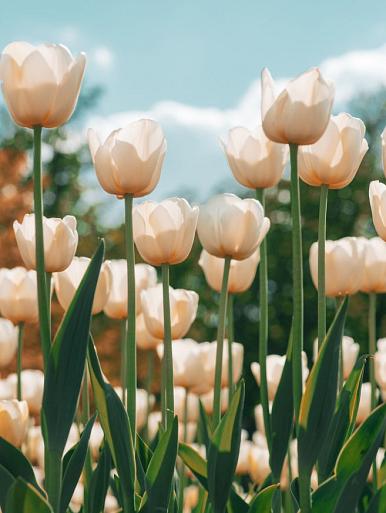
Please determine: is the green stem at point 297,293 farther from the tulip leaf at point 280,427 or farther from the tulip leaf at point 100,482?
the tulip leaf at point 100,482

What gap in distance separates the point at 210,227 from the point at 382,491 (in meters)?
0.71

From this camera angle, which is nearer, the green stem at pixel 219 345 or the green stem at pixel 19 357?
the green stem at pixel 219 345

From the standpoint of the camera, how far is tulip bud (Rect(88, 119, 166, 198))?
174 centimetres

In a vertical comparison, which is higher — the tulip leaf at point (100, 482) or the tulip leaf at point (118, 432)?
the tulip leaf at point (118, 432)

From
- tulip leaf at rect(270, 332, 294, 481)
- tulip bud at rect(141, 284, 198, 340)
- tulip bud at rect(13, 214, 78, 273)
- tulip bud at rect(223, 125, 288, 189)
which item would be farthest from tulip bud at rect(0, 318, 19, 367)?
tulip leaf at rect(270, 332, 294, 481)

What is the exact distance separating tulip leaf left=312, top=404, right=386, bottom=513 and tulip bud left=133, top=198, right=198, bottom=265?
546mm

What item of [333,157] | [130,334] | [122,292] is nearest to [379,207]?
[333,157]

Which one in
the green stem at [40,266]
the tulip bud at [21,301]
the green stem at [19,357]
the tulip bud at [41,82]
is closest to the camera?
the green stem at [40,266]

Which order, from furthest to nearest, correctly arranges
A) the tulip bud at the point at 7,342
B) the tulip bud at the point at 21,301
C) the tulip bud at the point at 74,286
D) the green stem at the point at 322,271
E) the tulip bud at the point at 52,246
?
the tulip bud at the point at 7,342 < the tulip bud at the point at 21,301 < the tulip bud at the point at 74,286 < the tulip bud at the point at 52,246 < the green stem at the point at 322,271

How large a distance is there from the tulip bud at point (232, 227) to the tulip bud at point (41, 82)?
50 centimetres

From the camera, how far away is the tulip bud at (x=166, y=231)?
189 cm

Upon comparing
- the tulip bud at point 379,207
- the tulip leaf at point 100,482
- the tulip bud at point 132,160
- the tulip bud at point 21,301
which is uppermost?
the tulip bud at point 132,160

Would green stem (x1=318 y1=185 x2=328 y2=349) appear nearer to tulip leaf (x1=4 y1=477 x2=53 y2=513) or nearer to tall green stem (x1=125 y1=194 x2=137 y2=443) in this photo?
tall green stem (x1=125 y1=194 x2=137 y2=443)

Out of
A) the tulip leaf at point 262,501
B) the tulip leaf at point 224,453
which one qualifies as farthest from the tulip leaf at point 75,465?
the tulip leaf at point 262,501
